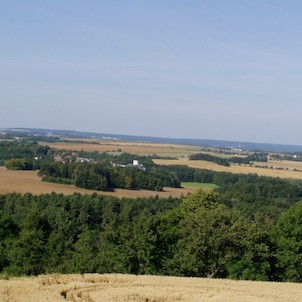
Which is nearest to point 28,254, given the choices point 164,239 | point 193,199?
point 164,239

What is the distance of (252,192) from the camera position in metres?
113

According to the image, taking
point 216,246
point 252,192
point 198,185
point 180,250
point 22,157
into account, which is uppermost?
point 216,246

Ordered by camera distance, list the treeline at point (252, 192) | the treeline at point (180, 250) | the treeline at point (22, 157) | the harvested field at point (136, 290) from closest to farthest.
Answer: the harvested field at point (136, 290)
the treeline at point (180, 250)
the treeline at point (252, 192)
the treeline at point (22, 157)

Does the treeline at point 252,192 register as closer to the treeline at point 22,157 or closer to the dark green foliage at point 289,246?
the dark green foliage at point 289,246

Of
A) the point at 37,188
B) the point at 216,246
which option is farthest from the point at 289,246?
the point at 37,188

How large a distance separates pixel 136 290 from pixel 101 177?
270 ft

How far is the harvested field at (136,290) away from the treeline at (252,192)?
117 feet

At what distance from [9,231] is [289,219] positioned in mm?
25418

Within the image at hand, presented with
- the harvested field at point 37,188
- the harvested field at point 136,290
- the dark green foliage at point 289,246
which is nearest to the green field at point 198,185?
the harvested field at point 37,188

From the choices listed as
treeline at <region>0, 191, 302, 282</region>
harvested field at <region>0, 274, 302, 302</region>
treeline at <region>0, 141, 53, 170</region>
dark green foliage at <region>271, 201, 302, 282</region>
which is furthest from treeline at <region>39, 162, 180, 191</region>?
harvested field at <region>0, 274, 302, 302</region>

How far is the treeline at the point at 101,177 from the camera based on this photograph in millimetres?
108375

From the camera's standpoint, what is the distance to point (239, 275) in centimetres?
3797

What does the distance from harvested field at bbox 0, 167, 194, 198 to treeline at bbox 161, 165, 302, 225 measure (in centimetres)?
1385

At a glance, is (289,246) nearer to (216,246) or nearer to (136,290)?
(216,246)
